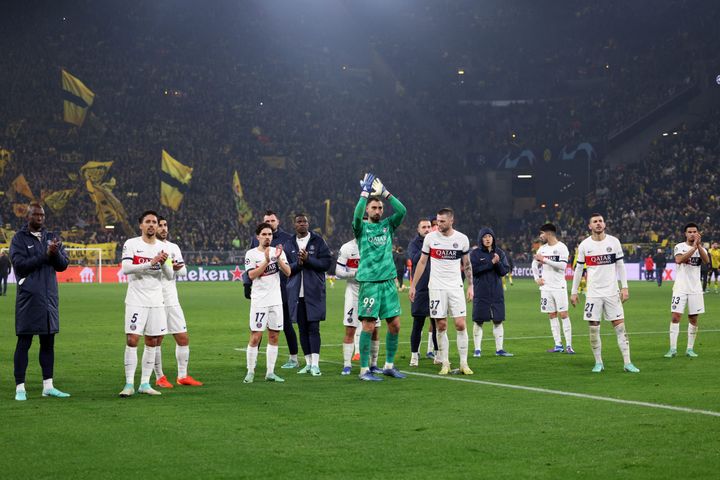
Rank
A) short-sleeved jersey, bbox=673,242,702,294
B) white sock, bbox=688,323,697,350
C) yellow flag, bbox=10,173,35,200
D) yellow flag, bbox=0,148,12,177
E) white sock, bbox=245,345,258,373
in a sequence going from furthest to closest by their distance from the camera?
yellow flag, bbox=0,148,12,177
yellow flag, bbox=10,173,35,200
short-sleeved jersey, bbox=673,242,702,294
white sock, bbox=688,323,697,350
white sock, bbox=245,345,258,373

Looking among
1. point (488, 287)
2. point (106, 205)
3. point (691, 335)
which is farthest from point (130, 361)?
point (106, 205)

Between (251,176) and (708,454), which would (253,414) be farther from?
(251,176)

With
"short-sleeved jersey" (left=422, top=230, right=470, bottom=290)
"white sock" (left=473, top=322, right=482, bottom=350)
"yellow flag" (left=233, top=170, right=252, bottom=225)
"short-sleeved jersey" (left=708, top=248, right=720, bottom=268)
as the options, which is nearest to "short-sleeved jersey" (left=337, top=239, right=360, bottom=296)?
"short-sleeved jersey" (left=422, top=230, right=470, bottom=290)

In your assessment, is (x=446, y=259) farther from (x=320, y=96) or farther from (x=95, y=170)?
(x=320, y=96)

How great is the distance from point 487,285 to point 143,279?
7681 millimetres

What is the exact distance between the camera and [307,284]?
1427cm

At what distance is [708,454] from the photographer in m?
7.55

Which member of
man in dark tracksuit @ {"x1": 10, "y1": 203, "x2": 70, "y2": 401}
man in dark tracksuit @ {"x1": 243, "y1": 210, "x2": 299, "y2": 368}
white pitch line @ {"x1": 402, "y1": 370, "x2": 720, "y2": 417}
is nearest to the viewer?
white pitch line @ {"x1": 402, "y1": 370, "x2": 720, "y2": 417}

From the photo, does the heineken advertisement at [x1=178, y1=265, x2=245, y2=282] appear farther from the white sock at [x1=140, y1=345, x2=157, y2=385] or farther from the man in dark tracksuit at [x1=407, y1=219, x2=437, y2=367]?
the white sock at [x1=140, y1=345, x2=157, y2=385]

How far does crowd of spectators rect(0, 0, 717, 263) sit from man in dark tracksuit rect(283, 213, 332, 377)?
144 ft

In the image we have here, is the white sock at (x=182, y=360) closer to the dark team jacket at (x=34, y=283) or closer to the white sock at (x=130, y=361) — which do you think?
the white sock at (x=130, y=361)

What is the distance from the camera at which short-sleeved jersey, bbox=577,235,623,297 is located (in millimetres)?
14188

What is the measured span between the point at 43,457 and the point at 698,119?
63805mm

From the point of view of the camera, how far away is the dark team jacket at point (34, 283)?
441 inches
